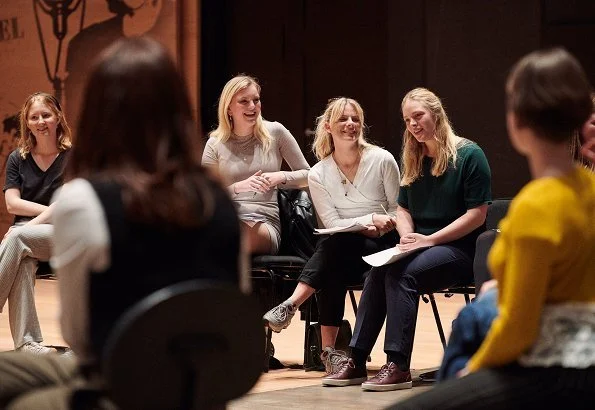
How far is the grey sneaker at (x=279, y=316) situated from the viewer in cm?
505

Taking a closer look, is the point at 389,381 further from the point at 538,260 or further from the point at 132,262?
the point at 132,262

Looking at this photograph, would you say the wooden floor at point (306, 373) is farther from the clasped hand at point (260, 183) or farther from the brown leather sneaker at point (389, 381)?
the clasped hand at point (260, 183)

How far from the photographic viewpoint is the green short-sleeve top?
16.0ft

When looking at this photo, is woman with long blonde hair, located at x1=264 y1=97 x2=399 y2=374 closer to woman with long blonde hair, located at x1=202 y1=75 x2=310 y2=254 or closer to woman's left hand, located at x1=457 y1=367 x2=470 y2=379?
woman with long blonde hair, located at x1=202 y1=75 x2=310 y2=254

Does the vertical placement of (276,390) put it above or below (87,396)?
below

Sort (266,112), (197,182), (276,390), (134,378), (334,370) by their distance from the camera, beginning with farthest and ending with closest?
1. (266,112)
2. (334,370)
3. (276,390)
4. (197,182)
5. (134,378)

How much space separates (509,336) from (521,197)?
0.26 meters

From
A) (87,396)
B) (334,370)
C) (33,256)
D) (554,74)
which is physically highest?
(554,74)

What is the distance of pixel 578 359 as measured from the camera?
6.68 feet

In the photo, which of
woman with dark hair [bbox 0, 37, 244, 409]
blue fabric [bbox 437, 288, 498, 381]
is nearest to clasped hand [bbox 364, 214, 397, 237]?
blue fabric [bbox 437, 288, 498, 381]

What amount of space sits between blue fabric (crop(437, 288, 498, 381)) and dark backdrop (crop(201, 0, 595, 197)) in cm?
586

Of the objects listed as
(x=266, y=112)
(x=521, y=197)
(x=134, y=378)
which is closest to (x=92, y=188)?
(x=134, y=378)

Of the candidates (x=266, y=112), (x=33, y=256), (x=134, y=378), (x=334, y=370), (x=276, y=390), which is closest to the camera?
(x=134, y=378)

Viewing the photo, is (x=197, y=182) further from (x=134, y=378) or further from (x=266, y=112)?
(x=266, y=112)
